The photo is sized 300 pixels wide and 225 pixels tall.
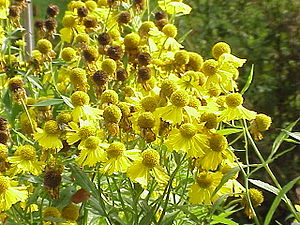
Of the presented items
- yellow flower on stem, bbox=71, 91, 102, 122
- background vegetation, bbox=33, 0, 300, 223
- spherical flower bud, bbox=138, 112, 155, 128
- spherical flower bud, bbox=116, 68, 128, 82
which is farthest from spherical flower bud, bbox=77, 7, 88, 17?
background vegetation, bbox=33, 0, 300, 223

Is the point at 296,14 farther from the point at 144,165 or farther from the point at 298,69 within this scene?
the point at 144,165

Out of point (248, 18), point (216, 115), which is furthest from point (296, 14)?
point (216, 115)

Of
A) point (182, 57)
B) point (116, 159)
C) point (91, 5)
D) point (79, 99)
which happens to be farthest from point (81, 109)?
point (91, 5)

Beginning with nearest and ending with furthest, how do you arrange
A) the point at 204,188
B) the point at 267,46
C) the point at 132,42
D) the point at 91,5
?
the point at 204,188 → the point at 132,42 → the point at 91,5 → the point at 267,46

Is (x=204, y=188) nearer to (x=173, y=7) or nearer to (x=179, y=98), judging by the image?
(x=179, y=98)

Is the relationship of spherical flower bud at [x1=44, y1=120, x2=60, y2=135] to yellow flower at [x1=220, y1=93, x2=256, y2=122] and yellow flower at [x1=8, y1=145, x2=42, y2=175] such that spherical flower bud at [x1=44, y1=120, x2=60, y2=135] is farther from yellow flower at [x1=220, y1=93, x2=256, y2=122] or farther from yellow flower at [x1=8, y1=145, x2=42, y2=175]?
yellow flower at [x1=220, y1=93, x2=256, y2=122]

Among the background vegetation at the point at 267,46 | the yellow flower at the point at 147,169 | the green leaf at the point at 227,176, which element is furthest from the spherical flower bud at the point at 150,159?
the background vegetation at the point at 267,46
